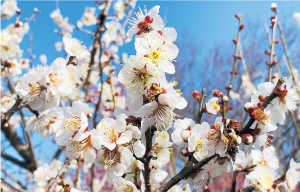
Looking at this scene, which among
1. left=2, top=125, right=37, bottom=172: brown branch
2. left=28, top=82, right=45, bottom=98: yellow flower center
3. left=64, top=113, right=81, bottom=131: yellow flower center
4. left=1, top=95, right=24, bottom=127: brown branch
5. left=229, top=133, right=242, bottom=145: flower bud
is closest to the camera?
left=229, top=133, right=242, bottom=145: flower bud

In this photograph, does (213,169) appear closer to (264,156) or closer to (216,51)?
(264,156)

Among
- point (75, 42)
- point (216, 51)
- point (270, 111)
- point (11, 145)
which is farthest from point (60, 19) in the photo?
point (216, 51)

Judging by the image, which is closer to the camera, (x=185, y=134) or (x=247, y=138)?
(x=247, y=138)

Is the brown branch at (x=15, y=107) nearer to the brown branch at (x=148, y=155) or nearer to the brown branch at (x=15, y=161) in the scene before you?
the brown branch at (x=148, y=155)

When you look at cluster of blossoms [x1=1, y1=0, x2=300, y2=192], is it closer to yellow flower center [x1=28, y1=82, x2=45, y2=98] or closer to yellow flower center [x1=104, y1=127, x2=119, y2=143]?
yellow flower center [x1=104, y1=127, x2=119, y2=143]

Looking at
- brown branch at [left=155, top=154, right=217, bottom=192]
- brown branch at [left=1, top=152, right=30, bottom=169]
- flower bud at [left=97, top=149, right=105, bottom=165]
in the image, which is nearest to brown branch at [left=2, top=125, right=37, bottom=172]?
brown branch at [left=1, top=152, right=30, bottom=169]

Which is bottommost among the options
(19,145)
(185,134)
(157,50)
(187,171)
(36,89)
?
(187,171)

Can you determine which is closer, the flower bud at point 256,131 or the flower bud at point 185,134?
the flower bud at point 256,131

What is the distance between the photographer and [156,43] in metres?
0.98

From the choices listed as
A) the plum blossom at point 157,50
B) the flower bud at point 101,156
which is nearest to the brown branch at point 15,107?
the flower bud at point 101,156

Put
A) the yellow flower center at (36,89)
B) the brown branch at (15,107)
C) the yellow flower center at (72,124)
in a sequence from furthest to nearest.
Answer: the brown branch at (15,107) → the yellow flower center at (36,89) → the yellow flower center at (72,124)

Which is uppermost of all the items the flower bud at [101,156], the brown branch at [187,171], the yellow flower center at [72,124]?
the yellow flower center at [72,124]

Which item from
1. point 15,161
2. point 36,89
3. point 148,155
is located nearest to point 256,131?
point 148,155

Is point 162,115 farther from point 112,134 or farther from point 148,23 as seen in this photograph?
point 148,23
